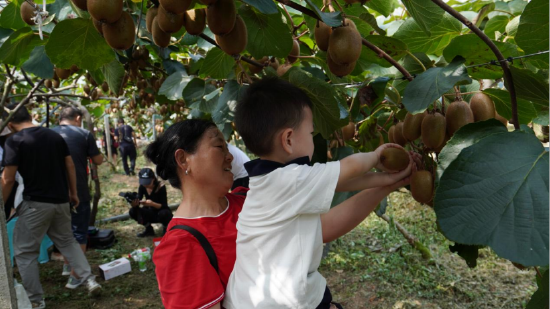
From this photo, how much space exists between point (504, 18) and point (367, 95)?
2.21 ft

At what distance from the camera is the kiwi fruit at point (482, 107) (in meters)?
0.96

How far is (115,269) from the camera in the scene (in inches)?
166

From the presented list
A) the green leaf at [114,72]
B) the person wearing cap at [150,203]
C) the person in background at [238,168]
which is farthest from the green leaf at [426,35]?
the person wearing cap at [150,203]

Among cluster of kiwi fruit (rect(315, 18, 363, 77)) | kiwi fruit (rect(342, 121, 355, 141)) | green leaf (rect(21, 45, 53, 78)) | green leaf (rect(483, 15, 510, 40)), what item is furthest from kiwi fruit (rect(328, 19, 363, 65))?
green leaf (rect(21, 45, 53, 78))

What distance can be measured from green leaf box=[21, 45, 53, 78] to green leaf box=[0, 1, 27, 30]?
242mm

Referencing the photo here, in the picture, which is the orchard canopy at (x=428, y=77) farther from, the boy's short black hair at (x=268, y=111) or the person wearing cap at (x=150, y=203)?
the person wearing cap at (x=150, y=203)

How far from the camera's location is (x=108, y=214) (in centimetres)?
686

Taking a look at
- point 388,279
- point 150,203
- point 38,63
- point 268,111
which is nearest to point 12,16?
point 38,63

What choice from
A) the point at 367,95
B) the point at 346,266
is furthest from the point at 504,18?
the point at 346,266

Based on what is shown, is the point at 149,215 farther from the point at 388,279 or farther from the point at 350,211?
the point at 350,211

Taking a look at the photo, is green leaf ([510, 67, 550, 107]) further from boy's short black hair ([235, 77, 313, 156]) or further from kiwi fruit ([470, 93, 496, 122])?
boy's short black hair ([235, 77, 313, 156])

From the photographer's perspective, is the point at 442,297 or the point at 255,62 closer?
the point at 255,62

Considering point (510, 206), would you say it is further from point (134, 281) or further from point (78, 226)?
point (78, 226)

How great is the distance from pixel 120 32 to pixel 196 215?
0.62 meters
